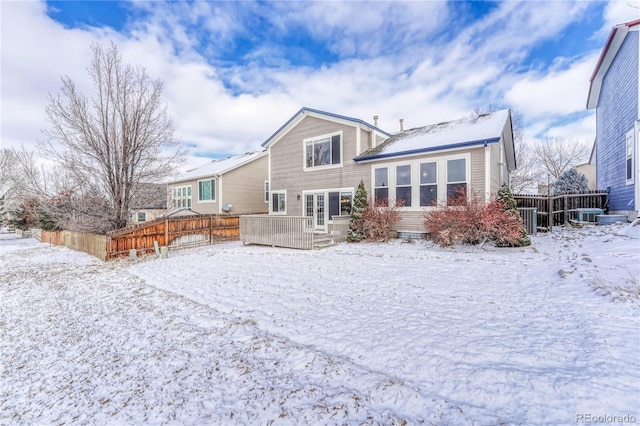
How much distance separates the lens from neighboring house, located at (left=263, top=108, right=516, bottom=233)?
415 inches

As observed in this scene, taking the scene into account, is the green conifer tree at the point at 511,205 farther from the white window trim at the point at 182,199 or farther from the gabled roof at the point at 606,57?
the white window trim at the point at 182,199

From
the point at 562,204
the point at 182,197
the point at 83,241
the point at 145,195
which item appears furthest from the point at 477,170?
the point at 182,197

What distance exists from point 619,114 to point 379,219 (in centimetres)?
1110

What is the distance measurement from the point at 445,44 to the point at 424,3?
3.51m

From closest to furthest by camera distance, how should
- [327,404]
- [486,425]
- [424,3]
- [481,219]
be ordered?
[486,425], [327,404], [481,219], [424,3]

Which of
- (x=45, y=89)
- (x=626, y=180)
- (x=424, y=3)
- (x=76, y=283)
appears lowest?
(x=76, y=283)

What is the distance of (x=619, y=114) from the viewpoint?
11594 millimetres

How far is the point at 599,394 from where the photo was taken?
2311mm

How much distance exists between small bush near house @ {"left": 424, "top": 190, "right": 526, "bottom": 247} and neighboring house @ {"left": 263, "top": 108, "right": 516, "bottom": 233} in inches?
39.6

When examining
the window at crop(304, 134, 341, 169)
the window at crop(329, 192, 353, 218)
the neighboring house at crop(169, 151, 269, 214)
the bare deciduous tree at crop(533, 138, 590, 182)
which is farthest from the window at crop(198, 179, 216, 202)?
the bare deciduous tree at crop(533, 138, 590, 182)

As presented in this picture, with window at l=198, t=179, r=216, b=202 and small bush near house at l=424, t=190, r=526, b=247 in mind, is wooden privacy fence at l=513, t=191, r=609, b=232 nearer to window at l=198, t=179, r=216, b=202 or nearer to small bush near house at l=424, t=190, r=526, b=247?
small bush near house at l=424, t=190, r=526, b=247

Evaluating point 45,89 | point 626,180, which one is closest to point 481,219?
point 626,180

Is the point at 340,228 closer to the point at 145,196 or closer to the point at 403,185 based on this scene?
the point at 403,185

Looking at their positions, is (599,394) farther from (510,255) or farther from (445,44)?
(445,44)
